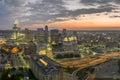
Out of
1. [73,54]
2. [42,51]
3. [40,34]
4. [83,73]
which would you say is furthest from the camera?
[40,34]

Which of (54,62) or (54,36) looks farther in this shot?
(54,36)

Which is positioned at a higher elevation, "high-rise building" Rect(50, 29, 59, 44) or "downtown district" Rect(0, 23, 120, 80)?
"high-rise building" Rect(50, 29, 59, 44)

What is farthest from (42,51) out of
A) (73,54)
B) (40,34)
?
(40,34)

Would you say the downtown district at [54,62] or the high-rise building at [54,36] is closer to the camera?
the downtown district at [54,62]

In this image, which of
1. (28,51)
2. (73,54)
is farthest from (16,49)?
(73,54)

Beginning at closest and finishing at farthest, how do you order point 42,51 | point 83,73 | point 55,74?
point 55,74
point 83,73
point 42,51

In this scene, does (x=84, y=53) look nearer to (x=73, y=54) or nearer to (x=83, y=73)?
(x=73, y=54)

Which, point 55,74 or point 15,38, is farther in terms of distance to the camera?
point 15,38

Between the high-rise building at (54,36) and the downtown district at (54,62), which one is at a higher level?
the high-rise building at (54,36)

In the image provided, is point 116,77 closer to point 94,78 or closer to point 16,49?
point 94,78

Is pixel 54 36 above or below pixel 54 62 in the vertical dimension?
above

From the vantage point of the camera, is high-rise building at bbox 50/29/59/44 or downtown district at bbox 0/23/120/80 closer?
downtown district at bbox 0/23/120/80
